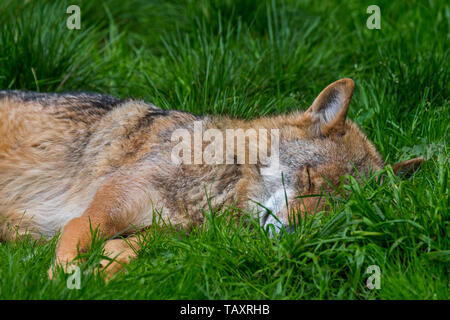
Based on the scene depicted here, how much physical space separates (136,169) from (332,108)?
176 centimetres

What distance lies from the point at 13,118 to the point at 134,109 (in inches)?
43.3

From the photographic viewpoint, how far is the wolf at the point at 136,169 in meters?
4.25

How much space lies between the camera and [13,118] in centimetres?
507

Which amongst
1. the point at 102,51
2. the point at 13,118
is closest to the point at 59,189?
the point at 13,118

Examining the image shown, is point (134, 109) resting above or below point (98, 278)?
above

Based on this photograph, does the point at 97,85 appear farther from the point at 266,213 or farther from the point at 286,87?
the point at 266,213

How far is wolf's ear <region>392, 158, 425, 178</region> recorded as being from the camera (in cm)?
466

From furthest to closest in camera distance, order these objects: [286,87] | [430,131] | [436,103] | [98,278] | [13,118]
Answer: [286,87], [436,103], [430,131], [13,118], [98,278]

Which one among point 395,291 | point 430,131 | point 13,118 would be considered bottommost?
point 395,291

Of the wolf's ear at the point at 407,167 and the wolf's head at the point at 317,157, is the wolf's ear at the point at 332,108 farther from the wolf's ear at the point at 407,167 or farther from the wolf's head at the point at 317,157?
the wolf's ear at the point at 407,167

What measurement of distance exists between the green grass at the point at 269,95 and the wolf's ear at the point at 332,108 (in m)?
0.61

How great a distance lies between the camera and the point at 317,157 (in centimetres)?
454

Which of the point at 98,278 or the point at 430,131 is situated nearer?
the point at 98,278
